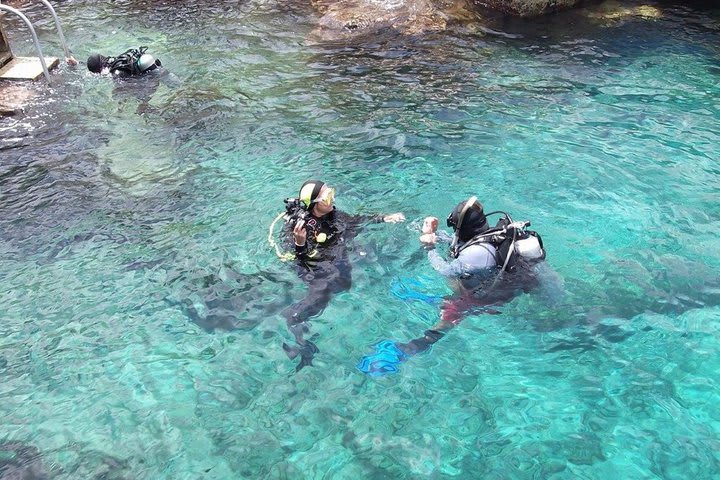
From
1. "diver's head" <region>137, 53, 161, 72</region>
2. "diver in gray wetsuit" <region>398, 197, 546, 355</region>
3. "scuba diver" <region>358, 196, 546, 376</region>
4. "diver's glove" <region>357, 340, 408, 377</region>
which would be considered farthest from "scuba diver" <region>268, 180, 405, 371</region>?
"diver's head" <region>137, 53, 161, 72</region>

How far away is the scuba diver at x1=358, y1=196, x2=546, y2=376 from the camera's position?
18.2ft

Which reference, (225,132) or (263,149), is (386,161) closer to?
(263,149)

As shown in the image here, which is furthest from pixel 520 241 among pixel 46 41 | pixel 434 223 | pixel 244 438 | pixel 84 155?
pixel 46 41

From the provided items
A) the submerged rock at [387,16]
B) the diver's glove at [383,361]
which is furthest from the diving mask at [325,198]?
the submerged rock at [387,16]

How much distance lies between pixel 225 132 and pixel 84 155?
2.35 meters

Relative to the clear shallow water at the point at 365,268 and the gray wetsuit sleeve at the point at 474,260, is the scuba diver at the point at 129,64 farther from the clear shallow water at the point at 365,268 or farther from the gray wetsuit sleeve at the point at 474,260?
the gray wetsuit sleeve at the point at 474,260

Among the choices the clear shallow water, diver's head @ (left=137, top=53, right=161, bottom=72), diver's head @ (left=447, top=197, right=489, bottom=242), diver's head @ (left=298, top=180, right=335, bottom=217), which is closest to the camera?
the clear shallow water

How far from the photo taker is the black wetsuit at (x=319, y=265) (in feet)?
20.0

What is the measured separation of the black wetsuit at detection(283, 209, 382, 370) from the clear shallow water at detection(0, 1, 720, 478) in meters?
0.24

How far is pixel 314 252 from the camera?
20.5 ft

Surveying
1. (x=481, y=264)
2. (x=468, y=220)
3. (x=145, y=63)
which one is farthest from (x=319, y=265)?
(x=145, y=63)

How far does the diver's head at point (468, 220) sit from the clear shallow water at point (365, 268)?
96 cm

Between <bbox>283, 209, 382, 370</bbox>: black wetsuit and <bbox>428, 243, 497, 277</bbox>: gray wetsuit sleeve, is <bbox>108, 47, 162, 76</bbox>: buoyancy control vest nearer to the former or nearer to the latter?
<bbox>283, 209, 382, 370</bbox>: black wetsuit

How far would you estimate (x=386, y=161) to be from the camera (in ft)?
30.1
